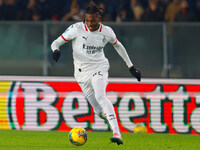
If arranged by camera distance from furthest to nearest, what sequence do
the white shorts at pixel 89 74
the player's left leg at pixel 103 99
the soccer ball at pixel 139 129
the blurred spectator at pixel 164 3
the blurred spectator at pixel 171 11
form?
1. the blurred spectator at pixel 164 3
2. the blurred spectator at pixel 171 11
3. the soccer ball at pixel 139 129
4. the white shorts at pixel 89 74
5. the player's left leg at pixel 103 99

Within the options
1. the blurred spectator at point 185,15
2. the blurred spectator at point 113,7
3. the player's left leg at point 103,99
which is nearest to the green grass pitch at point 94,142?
the player's left leg at point 103,99

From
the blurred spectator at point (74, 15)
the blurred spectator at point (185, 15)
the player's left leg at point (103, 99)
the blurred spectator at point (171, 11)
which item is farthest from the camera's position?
the blurred spectator at point (171, 11)

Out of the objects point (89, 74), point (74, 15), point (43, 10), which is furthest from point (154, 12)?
point (89, 74)

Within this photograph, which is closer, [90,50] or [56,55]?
[56,55]

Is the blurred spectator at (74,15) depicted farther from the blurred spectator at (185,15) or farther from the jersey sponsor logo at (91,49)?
the jersey sponsor logo at (91,49)

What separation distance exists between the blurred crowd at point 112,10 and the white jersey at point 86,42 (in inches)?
177

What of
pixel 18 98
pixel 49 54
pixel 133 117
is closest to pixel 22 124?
pixel 18 98

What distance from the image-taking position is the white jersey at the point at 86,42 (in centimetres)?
945

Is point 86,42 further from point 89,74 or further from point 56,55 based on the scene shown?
point 56,55

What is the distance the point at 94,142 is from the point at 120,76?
3.68 m

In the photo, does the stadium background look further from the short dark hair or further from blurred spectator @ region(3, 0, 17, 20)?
the short dark hair

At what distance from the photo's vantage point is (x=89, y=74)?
31.1 ft

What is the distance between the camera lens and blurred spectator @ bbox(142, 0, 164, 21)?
1408 centimetres

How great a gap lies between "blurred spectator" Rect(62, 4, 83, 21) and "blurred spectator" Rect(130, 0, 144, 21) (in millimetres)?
1323
